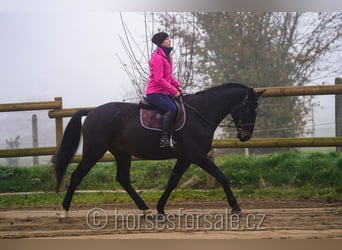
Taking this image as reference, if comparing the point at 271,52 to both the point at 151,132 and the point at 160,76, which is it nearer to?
the point at 160,76

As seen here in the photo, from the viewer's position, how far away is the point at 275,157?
5449 mm

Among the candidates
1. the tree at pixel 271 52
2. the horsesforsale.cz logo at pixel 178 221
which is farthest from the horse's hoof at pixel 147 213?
the tree at pixel 271 52

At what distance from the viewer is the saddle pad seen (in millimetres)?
4941

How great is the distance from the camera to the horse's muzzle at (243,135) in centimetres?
502

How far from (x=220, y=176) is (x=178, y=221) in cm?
61

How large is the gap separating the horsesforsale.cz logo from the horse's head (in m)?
0.79

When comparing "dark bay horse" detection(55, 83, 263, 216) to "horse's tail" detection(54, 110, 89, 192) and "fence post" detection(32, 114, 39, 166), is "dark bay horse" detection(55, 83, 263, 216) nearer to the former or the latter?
"horse's tail" detection(54, 110, 89, 192)

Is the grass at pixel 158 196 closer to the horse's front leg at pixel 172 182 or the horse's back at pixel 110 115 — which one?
the horse's front leg at pixel 172 182

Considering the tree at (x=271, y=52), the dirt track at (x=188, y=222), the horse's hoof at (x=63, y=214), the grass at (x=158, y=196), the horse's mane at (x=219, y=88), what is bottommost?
the dirt track at (x=188, y=222)

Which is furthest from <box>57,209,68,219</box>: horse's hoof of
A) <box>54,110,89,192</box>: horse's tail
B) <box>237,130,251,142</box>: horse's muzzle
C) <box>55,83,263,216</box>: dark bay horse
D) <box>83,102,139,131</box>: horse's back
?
<box>237,130,251,142</box>: horse's muzzle

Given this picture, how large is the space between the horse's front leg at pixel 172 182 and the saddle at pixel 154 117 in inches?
14.6
